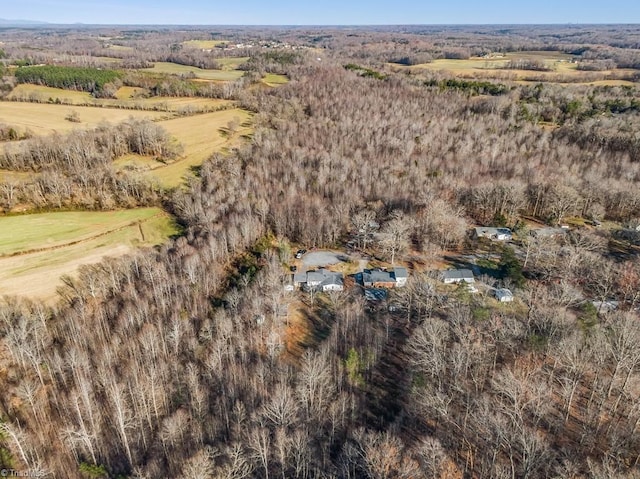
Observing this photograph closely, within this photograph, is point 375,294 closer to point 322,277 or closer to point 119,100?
point 322,277

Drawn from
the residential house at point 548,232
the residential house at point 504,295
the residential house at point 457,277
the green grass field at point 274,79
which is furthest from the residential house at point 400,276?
the green grass field at point 274,79

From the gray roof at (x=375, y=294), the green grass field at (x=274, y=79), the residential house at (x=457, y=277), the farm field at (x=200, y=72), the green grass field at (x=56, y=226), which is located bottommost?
the gray roof at (x=375, y=294)

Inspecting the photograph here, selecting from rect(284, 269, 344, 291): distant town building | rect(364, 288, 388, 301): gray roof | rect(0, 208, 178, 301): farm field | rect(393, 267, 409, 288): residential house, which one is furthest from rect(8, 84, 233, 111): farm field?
rect(364, 288, 388, 301): gray roof

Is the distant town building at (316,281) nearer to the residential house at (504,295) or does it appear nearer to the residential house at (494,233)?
the residential house at (504,295)

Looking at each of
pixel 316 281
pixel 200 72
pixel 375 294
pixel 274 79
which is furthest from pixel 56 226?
pixel 200 72

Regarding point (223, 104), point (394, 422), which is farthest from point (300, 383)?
point (223, 104)

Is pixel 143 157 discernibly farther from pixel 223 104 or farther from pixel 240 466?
pixel 240 466
